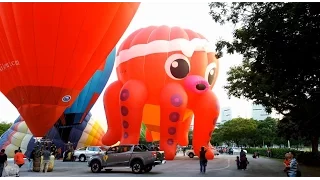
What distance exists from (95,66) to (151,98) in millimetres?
9927

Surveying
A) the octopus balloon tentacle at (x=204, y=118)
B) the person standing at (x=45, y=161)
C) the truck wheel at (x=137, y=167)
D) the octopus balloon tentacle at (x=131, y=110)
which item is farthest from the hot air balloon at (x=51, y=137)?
the truck wheel at (x=137, y=167)

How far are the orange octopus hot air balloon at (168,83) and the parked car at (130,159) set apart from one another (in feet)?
32.6

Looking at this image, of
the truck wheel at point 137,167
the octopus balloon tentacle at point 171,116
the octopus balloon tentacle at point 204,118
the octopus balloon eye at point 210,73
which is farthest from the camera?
the octopus balloon eye at point 210,73

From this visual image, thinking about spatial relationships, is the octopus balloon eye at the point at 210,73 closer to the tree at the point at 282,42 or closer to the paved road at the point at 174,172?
the paved road at the point at 174,172

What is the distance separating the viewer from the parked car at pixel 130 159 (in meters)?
18.2

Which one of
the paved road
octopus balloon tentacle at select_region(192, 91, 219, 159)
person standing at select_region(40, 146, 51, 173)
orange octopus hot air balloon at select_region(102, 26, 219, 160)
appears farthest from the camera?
octopus balloon tentacle at select_region(192, 91, 219, 159)

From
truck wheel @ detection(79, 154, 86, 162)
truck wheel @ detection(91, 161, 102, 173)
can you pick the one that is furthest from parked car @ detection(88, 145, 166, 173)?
truck wheel @ detection(79, 154, 86, 162)

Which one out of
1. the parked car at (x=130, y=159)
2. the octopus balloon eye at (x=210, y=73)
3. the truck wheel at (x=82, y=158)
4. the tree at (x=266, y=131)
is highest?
the octopus balloon eye at (x=210, y=73)

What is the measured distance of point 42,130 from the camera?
68.6 ft

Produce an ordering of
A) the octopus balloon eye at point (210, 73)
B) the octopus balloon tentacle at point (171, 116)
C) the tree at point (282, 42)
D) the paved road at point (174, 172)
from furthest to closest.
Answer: the octopus balloon eye at point (210, 73), the octopus balloon tentacle at point (171, 116), the paved road at point (174, 172), the tree at point (282, 42)

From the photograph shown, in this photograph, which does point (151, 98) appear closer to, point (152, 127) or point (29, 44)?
point (152, 127)

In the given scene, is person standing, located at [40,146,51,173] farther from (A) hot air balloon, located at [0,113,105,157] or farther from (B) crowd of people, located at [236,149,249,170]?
(A) hot air balloon, located at [0,113,105,157]

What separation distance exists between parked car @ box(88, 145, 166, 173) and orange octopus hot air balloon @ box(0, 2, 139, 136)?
13.7ft

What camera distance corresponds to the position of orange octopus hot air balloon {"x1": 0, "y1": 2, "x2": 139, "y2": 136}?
18.9m
